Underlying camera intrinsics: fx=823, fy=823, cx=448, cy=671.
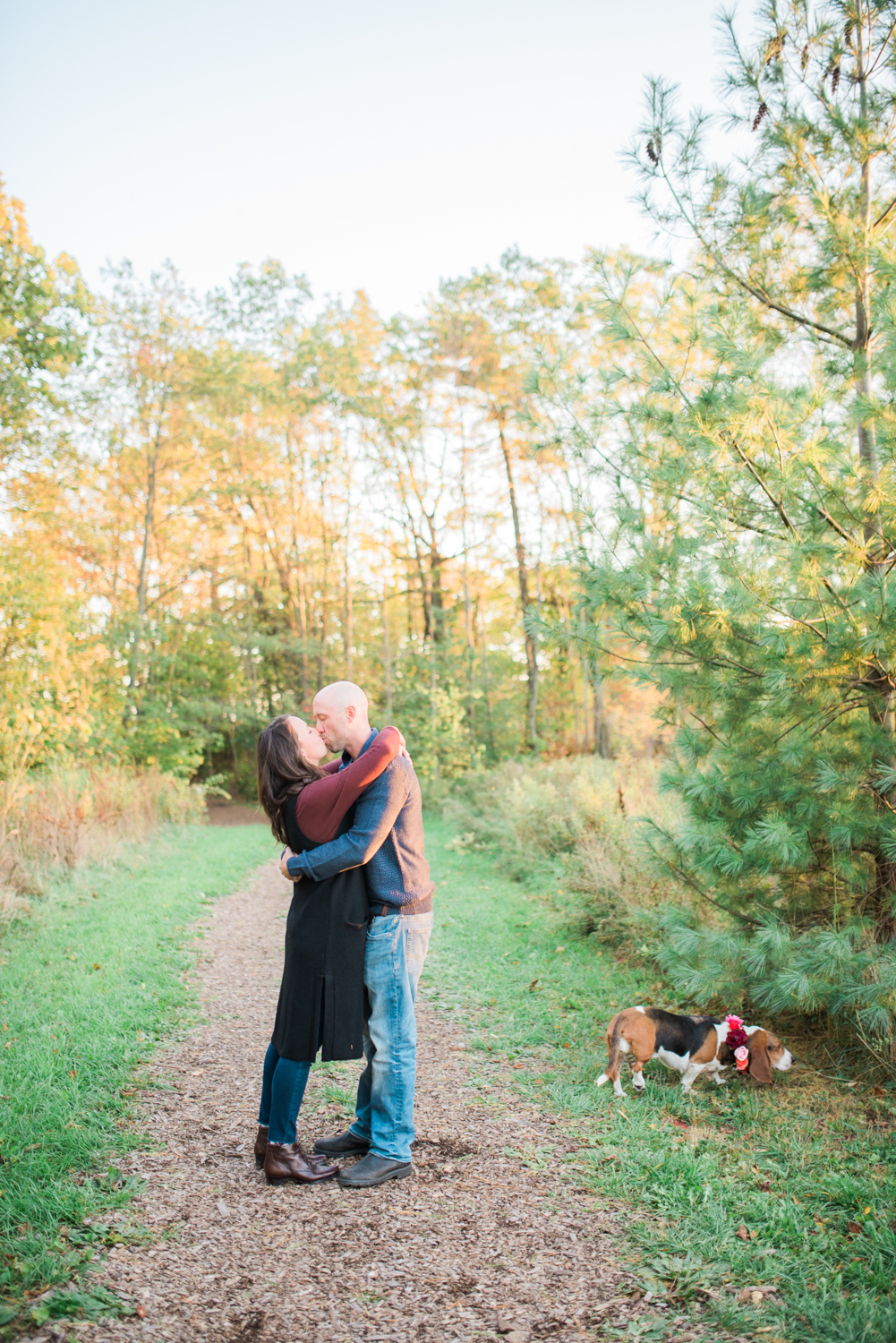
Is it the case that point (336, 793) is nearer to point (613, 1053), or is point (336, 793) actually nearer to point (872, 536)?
point (613, 1053)

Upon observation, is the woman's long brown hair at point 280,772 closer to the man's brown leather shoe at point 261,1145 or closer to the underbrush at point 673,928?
the man's brown leather shoe at point 261,1145

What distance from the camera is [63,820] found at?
30.7 ft

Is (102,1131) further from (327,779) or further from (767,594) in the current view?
(767,594)

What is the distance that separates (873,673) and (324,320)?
21.1 meters

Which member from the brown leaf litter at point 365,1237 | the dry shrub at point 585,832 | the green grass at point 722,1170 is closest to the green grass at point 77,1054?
the brown leaf litter at point 365,1237

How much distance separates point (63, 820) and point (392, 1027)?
289 inches

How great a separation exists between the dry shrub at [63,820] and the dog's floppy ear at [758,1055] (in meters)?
5.87

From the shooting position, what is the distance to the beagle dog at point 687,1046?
13.7 ft

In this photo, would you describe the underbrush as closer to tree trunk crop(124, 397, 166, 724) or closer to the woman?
the woman

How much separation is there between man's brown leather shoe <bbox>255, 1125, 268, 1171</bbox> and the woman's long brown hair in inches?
46.3

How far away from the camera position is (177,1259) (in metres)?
2.75

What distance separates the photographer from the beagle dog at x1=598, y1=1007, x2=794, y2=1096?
164 inches

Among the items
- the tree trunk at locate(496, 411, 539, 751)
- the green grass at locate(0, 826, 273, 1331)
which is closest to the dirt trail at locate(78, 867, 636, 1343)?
the green grass at locate(0, 826, 273, 1331)

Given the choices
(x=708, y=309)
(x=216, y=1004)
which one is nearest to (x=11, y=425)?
(x=216, y=1004)
